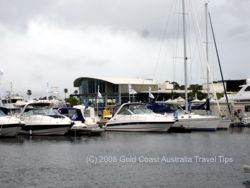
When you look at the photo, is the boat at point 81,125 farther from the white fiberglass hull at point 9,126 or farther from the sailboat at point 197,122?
the sailboat at point 197,122

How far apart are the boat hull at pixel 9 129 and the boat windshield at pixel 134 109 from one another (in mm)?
14415

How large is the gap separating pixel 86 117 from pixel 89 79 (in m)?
91.2

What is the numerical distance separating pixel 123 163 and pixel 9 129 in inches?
821

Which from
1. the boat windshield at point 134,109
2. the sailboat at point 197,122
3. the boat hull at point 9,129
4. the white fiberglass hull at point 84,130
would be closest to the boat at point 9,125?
the boat hull at point 9,129

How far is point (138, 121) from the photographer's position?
193ft

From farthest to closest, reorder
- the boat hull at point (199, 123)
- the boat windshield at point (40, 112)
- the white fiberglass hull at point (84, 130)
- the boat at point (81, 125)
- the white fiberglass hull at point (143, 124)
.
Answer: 1. the boat hull at point (199, 123)
2. the white fiberglass hull at point (143, 124)
3. the boat at point (81, 125)
4. the white fiberglass hull at point (84, 130)
5. the boat windshield at point (40, 112)

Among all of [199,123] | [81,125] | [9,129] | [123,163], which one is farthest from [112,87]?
[123,163]

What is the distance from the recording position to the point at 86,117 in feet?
216

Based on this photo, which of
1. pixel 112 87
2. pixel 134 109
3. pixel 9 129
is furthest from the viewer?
pixel 112 87

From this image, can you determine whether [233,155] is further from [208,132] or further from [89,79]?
[89,79]

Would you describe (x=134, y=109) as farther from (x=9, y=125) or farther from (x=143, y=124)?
(x=9, y=125)

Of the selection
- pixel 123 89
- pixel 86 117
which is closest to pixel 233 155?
pixel 86 117

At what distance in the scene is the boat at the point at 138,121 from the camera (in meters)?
58.2

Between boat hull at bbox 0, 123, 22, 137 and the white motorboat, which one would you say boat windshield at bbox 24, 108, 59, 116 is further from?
the white motorboat
